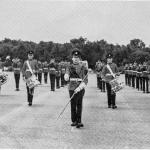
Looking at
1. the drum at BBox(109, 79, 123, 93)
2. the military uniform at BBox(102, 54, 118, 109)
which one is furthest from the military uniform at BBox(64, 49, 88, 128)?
the military uniform at BBox(102, 54, 118, 109)

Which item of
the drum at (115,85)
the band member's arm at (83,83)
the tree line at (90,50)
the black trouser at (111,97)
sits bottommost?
the black trouser at (111,97)

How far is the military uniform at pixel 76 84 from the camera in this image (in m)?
11.9

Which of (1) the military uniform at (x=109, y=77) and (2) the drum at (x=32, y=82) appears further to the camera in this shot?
(2) the drum at (x=32, y=82)

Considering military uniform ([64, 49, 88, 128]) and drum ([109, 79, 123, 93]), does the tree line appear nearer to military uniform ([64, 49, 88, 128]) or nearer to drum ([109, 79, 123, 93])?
drum ([109, 79, 123, 93])

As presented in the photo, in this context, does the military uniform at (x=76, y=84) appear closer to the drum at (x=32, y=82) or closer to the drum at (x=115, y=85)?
the drum at (x=115, y=85)

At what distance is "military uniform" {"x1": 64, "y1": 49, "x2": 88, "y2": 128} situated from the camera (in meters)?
11.9

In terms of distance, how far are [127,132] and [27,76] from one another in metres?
7.39

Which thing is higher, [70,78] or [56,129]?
[70,78]

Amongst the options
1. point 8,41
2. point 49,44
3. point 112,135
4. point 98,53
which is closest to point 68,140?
point 112,135

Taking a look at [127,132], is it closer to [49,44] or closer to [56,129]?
[56,129]

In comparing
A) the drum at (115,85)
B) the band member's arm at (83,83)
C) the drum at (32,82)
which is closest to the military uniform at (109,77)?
the drum at (115,85)

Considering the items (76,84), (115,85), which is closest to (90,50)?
(115,85)

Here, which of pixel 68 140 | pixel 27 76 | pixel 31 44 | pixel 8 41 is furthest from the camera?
pixel 8 41

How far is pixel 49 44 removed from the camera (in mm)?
117500
